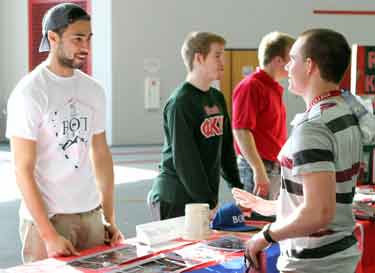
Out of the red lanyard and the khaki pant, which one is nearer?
the red lanyard

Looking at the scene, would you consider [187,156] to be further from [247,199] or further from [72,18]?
[72,18]

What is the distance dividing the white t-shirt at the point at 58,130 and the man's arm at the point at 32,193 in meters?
0.04

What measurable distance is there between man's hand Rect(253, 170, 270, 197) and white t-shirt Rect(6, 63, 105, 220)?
133 centimetres

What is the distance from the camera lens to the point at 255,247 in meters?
1.89

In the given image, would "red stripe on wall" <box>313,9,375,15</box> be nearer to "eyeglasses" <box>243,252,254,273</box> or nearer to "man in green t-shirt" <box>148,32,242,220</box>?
"man in green t-shirt" <box>148,32,242,220</box>

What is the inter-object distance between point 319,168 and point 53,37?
1.17 metres

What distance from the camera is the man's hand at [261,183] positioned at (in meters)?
3.62

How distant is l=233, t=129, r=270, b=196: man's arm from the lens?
3606 millimetres

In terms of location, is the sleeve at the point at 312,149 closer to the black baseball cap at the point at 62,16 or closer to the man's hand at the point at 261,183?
the black baseball cap at the point at 62,16

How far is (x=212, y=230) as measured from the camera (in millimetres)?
2701

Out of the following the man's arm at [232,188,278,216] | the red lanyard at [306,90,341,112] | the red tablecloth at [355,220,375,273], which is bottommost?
the red tablecloth at [355,220,375,273]

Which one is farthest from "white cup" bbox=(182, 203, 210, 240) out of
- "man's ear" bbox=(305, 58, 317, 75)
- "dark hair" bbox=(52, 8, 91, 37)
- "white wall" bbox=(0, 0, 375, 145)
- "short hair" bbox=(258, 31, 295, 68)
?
"white wall" bbox=(0, 0, 375, 145)

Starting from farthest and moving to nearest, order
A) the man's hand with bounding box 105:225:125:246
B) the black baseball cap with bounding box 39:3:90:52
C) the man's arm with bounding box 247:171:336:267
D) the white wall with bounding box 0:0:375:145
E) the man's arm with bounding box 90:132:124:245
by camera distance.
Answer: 1. the white wall with bounding box 0:0:375:145
2. the man's arm with bounding box 90:132:124:245
3. the man's hand with bounding box 105:225:125:246
4. the black baseball cap with bounding box 39:3:90:52
5. the man's arm with bounding box 247:171:336:267

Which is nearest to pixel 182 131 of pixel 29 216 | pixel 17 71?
pixel 29 216
